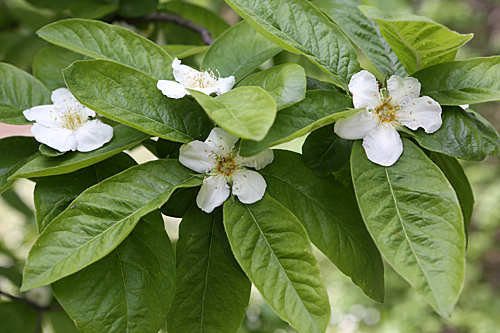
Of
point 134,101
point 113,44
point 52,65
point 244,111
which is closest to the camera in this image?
point 244,111

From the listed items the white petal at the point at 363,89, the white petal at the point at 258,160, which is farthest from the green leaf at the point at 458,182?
the white petal at the point at 258,160

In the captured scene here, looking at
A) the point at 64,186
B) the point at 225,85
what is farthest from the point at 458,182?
the point at 64,186

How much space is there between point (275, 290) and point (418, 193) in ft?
0.88

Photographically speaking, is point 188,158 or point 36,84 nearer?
point 188,158

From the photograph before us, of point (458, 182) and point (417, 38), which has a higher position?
point (417, 38)

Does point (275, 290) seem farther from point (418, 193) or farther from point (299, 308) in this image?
point (418, 193)

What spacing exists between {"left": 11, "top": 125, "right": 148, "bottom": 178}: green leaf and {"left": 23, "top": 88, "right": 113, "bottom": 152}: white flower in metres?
0.02

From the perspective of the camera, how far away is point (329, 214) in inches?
28.3

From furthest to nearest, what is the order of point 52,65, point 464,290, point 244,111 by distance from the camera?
point 464,290, point 52,65, point 244,111

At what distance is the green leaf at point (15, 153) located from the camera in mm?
781

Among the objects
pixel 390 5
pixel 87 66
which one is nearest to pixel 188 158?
pixel 87 66

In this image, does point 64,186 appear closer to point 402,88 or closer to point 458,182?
point 402,88

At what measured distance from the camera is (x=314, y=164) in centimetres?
74

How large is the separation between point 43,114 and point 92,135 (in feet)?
0.53
